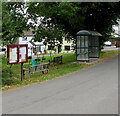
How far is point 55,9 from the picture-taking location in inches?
757

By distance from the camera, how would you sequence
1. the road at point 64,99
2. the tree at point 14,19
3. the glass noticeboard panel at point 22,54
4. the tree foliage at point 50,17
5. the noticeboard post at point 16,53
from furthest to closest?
the tree at point 14,19, the tree foliage at point 50,17, the glass noticeboard panel at point 22,54, the noticeboard post at point 16,53, the road at point 64,99

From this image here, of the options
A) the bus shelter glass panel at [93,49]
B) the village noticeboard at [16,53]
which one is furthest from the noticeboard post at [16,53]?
the bus shelter glass panel at [93,49]

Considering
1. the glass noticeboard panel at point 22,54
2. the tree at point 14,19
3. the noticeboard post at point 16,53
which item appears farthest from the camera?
the tree at point 14,19

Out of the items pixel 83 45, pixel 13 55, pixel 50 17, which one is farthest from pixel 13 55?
pixel 50 17

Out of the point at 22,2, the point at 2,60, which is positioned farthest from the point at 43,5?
the point at 2,60

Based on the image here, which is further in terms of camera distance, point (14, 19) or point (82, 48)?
point (14, 19)

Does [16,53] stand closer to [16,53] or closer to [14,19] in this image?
[16,53]

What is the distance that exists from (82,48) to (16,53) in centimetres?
882

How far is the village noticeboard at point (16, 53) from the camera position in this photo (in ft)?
40.9

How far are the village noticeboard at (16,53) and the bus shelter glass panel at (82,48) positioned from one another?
785cm

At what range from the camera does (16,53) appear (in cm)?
1282

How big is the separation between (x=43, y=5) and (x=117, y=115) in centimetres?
1478

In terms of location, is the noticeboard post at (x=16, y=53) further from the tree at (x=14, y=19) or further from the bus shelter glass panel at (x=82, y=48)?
the tree at (x=14, y=19)

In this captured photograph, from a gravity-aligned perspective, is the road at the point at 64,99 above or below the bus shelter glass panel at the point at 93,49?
below
